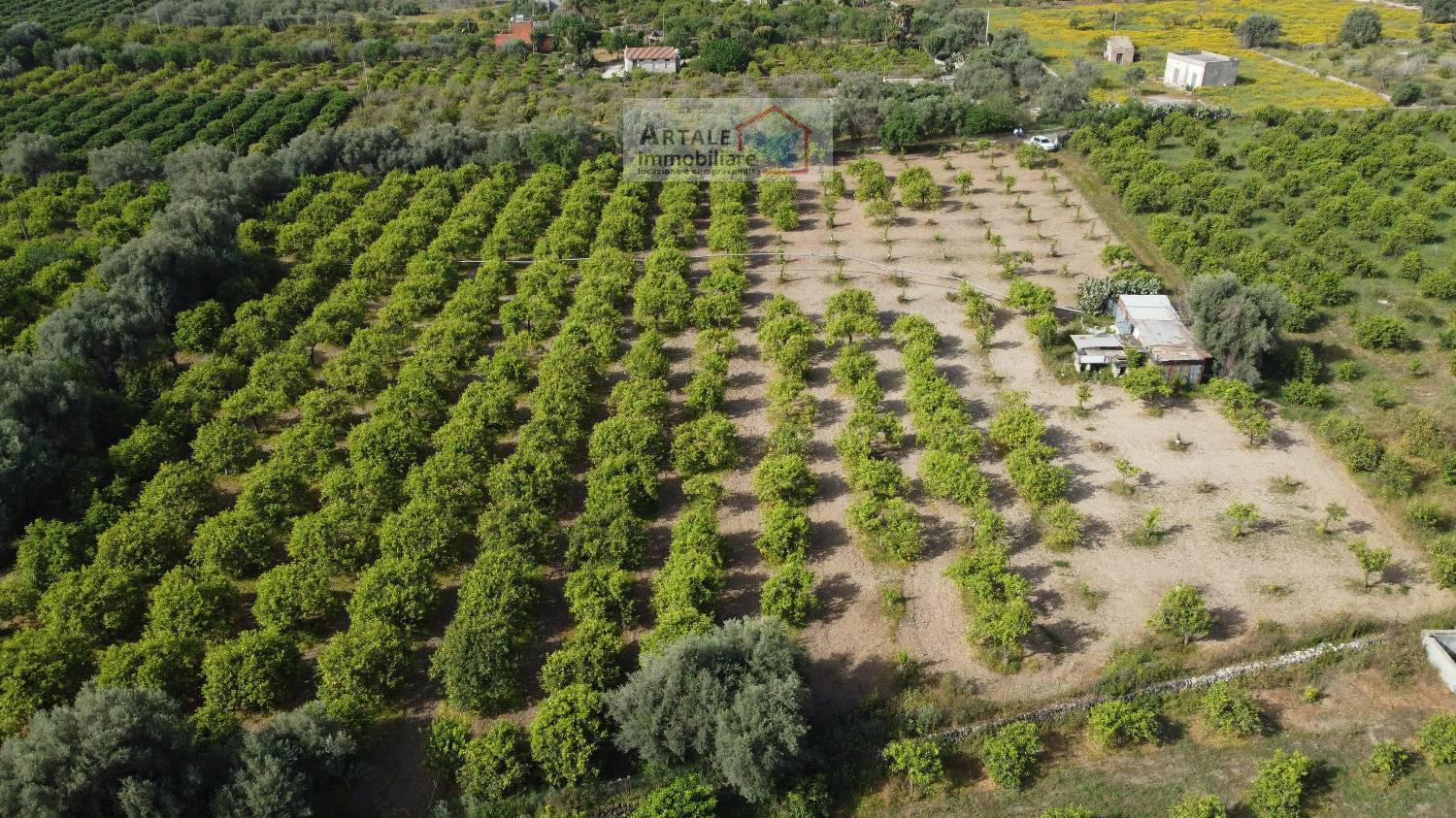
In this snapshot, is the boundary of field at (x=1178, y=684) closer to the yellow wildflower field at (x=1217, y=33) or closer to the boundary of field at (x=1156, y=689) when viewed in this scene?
the boundary of field at (x=1156, y=689)

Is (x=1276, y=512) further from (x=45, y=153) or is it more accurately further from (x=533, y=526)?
(x=45, y=153)

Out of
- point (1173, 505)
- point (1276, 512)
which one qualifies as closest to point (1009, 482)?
point (1173, 505)

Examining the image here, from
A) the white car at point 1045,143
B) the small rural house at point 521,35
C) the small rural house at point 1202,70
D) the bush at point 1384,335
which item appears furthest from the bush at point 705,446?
the small rural house at point 521,35

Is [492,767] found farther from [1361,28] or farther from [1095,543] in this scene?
[1361,28]

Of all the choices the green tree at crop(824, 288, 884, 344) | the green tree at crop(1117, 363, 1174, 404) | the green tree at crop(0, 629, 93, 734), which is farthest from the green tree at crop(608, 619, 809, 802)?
the green tree at crop(1117, 363, 1174, 404)

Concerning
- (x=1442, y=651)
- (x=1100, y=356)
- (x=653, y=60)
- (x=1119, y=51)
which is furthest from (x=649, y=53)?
(x=1442, y=651)

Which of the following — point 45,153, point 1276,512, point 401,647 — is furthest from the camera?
point 45,153

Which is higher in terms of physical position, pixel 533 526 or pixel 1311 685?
pixel 533 526
